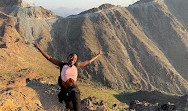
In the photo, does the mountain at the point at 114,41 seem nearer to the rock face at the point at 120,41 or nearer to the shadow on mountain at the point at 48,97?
the rock face at the point at 120,41

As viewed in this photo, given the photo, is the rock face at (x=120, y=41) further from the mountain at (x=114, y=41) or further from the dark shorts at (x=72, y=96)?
the dark shorts at (x=72, y=96)

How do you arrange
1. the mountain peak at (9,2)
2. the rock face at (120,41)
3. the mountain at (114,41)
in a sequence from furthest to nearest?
the mountain peak at (9,2) → the rock face at (120,41) → the mountain at (114,41)

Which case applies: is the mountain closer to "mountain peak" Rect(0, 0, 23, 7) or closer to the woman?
"mountain peak" Rect(0, 0, 23, 7)

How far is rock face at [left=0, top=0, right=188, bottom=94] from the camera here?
4156 cm

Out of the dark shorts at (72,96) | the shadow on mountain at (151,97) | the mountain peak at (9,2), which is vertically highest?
the mountain peak at (9,2)

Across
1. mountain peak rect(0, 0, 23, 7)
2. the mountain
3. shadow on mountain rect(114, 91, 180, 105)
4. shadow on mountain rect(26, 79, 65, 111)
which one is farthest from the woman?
mountain peak rect(0, 0, 23, 7)

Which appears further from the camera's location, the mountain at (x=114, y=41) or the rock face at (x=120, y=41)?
the rock face at (x=120, y=41)

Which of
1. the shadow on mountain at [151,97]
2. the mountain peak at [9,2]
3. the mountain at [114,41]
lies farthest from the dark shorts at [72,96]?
the mountain peak at [9,2]

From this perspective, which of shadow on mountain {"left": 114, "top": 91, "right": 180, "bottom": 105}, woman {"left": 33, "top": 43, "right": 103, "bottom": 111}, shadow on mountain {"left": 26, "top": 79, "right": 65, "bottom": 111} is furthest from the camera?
shadow on mountain {"left": 114, "top": 91, "right": 180, "bottom": 105}

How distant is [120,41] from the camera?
5069 cm

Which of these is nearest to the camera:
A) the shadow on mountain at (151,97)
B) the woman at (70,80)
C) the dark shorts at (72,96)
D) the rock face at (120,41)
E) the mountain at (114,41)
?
the woman at (70,80)

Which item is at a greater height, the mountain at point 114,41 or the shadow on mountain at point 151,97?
the mountain at point 114,41

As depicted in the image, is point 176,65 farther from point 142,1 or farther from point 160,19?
point 142,1

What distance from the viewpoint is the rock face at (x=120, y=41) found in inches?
1636
